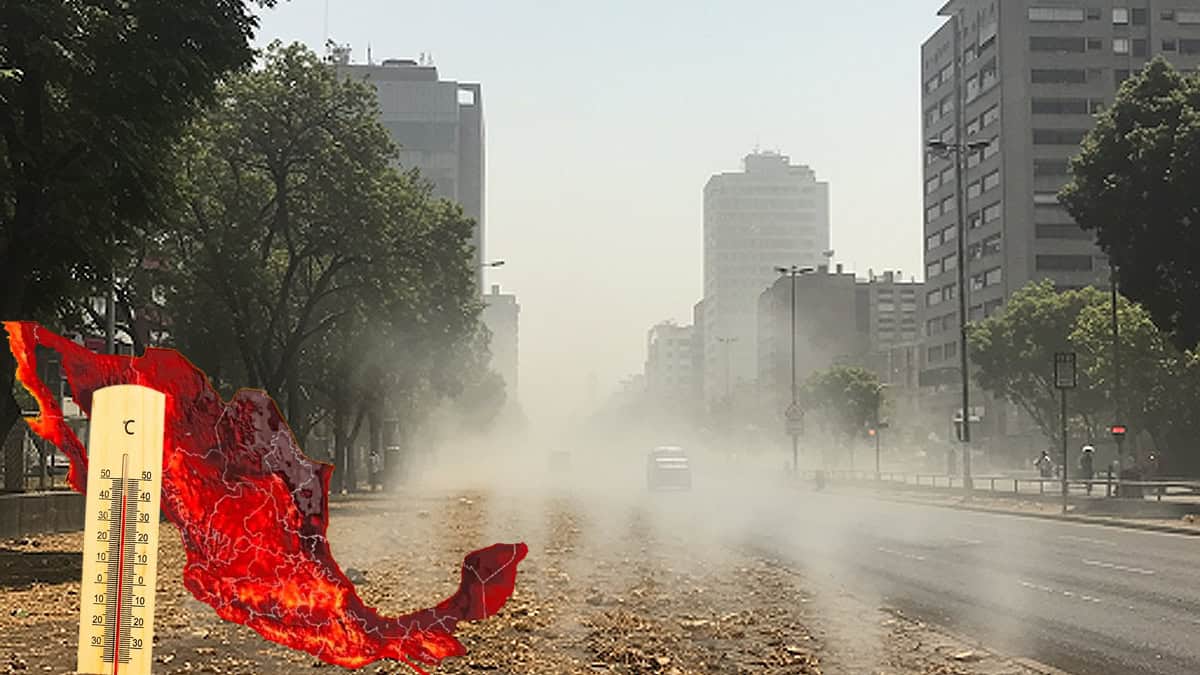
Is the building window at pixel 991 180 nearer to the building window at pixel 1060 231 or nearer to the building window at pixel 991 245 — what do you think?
the building window at pixel 991 245

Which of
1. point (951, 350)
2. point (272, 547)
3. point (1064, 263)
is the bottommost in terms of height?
point (272, 547)

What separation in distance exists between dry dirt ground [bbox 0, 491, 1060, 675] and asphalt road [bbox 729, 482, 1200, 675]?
1070mm

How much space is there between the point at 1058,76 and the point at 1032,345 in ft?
170

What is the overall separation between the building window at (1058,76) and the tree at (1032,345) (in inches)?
1703

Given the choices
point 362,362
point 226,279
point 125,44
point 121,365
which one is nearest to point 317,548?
point 121,365

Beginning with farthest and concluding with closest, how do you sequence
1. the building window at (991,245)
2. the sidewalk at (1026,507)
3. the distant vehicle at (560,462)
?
1. the building window at (991,245)
2. the distant vehicle at (560,462)
3. the sidewalk at (1026,507)

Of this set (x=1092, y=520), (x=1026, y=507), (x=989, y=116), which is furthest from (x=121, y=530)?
(x=989, y=116)

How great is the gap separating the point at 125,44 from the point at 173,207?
316cm

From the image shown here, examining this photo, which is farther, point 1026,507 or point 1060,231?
point 1060,231

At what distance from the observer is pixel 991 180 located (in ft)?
441

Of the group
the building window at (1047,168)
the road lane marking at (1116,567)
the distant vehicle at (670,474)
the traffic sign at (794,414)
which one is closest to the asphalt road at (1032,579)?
the road lane marking at (1116,567)

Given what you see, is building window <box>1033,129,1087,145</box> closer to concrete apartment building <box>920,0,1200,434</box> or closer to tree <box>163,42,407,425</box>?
concrete apartment building <box>920,0,1200,434</box>

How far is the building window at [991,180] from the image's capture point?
434 feet

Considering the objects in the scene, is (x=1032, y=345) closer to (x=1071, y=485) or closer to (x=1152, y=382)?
(x=1152, y=382)
